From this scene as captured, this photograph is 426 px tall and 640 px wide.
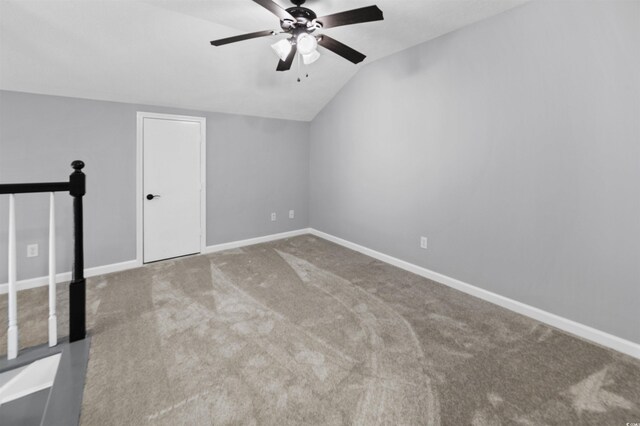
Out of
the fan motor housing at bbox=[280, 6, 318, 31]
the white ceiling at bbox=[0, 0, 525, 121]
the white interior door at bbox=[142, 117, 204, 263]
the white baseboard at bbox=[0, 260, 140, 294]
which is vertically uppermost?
the white ceiling at bbox=[0, 0, 525, 121]

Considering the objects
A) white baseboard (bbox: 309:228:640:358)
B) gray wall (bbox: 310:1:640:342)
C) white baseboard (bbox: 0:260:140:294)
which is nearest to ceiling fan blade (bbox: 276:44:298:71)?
gray wall (bbox: 310:1:640:342)

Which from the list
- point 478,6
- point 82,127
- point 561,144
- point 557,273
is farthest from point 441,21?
point 82,127

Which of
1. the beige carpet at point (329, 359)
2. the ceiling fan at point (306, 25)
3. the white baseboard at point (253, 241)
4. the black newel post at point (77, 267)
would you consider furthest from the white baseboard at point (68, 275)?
the ceiling fan at point (306, 25)

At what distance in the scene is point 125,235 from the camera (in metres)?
3.58

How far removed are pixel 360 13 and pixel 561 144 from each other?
185 cm

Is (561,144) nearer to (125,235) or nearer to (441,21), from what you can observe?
(441,21)

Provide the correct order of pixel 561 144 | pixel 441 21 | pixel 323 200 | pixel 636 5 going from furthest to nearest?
1. pixel 323 200
2. pixel 441 21
3. pixel 561 144
4. pixel 636 5

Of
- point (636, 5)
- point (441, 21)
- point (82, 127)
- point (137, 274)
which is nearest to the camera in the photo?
point (636, 5)

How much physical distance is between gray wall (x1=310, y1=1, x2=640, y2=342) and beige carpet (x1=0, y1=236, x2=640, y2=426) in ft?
1.45

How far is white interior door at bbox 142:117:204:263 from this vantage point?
12.1 feet

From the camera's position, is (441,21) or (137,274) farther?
(137,274)

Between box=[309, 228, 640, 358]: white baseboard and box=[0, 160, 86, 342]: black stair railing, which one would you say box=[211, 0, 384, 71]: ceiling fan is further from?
box=[309, 228, 640, 358]: white baseboard

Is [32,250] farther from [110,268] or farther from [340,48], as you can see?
[340,48]

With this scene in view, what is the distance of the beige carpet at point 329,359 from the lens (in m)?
1.59
